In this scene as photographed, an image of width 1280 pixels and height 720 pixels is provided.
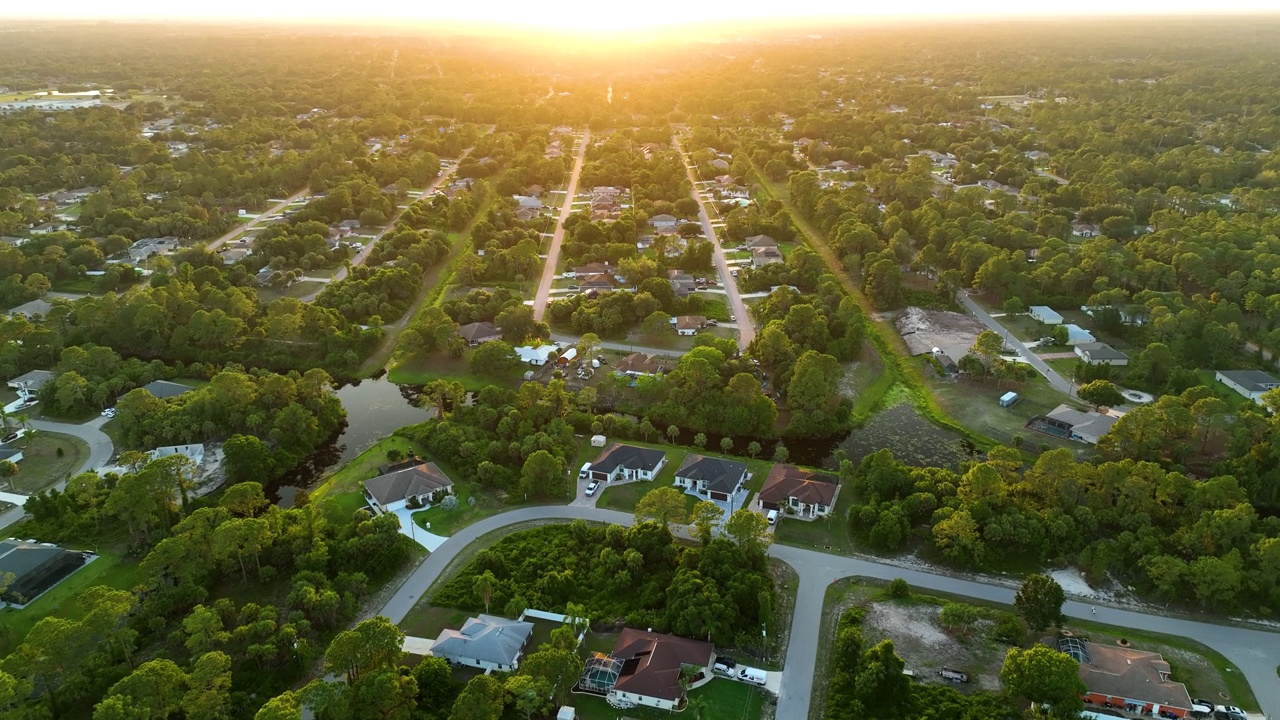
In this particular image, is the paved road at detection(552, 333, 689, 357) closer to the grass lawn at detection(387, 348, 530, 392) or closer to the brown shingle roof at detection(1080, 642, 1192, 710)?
the grass lawn at detection(387, 348, 530, 392)

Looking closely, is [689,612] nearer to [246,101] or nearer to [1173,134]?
[1173,134]

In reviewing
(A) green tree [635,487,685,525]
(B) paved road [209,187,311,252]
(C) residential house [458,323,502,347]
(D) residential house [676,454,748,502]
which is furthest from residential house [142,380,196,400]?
(B) paved road [209,187,311,252]

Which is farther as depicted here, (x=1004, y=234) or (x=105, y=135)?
(x=105, y=135)

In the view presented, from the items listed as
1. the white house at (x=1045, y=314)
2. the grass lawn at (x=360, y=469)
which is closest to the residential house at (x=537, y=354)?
the grass lawn at (x=360, y=469)

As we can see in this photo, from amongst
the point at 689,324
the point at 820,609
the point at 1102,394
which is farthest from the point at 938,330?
the point at 820,609

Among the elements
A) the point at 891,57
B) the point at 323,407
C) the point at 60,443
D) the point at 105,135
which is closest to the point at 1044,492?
the point at 323,407

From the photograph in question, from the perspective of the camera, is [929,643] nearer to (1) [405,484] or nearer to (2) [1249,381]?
(1) [405,484]
